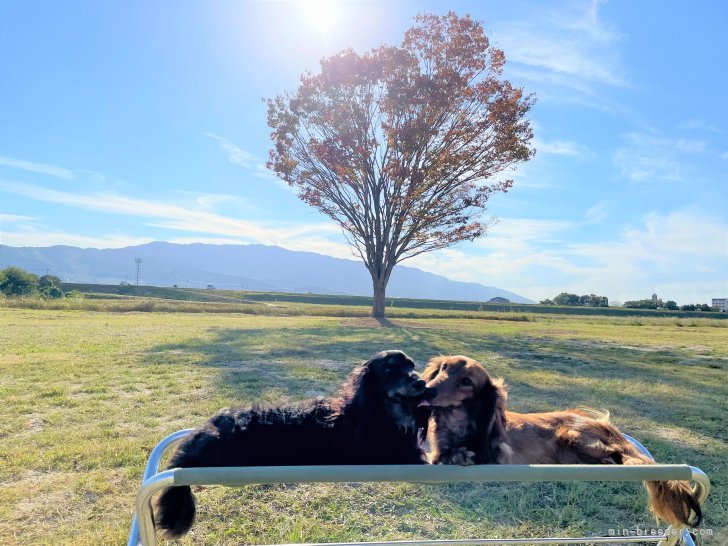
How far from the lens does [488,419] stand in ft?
8.34

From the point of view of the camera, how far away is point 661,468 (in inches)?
65.8

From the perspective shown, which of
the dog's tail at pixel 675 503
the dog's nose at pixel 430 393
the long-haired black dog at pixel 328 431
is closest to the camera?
the dog's tail at pixel 675 503

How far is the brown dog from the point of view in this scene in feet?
7.26

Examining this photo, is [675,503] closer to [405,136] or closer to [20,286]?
[405,136]

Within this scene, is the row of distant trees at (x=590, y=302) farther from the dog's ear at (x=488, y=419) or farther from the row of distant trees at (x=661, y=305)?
the dog's ear at (x=488, y=419)

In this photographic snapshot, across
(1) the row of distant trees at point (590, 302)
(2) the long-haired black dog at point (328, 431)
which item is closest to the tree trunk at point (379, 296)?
(2) the long-haired black dog at point (328, 431)

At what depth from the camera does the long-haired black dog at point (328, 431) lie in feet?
7.16

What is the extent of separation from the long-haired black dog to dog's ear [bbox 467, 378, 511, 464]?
321mm

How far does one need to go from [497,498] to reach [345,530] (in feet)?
3.97

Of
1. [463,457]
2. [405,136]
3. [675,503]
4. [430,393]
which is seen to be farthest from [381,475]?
[405,136]

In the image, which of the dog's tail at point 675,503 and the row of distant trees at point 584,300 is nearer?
the dog's tail at point 675,503

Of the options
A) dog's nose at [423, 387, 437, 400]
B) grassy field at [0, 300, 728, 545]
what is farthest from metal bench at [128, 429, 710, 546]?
grassy field at [0, 300, 728, 545]

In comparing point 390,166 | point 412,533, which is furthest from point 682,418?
point 390,166

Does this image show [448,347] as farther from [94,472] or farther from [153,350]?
[94,472]
